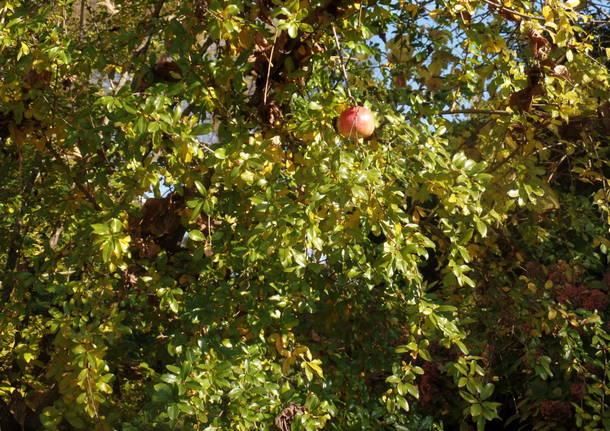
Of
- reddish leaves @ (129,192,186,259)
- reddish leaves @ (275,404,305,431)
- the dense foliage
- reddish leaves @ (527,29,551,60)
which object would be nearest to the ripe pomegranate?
the dense foliage

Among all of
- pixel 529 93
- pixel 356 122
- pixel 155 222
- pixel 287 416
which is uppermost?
pixel 356 122

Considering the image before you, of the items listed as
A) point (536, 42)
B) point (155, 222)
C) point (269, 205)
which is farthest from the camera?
point (155, 222)

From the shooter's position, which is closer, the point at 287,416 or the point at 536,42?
the point at 536,42

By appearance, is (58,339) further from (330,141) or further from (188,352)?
(330,141)

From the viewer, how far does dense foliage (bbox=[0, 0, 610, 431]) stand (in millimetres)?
2020

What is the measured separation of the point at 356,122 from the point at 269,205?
1.27ft

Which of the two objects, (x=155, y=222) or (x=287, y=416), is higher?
(x=155, y=222)

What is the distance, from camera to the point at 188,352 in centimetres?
202

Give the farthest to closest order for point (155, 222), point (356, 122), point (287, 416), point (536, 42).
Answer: point (155, 222) → point (287, 416) → point (536, 42) → point (356, 122)

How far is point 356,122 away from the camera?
2066 mm

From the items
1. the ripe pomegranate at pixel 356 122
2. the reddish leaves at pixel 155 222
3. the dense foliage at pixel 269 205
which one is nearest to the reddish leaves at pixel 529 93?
the dense foliage at pixel 269 205

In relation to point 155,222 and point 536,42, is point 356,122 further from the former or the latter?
point 155,222

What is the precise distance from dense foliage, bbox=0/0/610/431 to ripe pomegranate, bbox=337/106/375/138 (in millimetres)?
45

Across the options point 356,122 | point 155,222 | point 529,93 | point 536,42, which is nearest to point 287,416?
point 155,222
